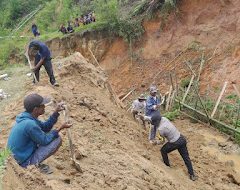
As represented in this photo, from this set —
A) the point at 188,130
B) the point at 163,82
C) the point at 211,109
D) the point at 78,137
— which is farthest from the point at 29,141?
the point at 163,82

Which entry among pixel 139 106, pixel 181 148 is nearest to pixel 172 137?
pixel 181 148

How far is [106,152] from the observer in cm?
807

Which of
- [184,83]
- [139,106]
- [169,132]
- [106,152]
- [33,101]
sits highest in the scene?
[33,101]

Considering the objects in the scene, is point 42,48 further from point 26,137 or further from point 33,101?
point 26,137

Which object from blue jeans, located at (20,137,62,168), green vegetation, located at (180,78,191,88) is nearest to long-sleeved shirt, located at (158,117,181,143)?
blue jeans, located at (20,137,62,168)

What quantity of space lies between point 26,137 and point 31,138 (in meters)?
0.07

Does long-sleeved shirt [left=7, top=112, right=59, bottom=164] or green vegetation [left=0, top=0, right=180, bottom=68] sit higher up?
long-sleeved shirt [left=7, top=112, right=59, bottom=164]

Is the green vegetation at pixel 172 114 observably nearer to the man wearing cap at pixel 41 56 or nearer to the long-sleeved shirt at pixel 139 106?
the long-sleeved shirt at pixel 139 106

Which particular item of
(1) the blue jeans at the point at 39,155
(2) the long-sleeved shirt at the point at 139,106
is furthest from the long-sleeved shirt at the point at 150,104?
(1) the blue jeans at the point at 39,155

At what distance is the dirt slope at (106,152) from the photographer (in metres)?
6.42

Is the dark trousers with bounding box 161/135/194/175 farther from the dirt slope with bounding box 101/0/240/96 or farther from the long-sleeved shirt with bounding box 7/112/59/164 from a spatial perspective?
the dirt slope with bounding box 101/0/240/96

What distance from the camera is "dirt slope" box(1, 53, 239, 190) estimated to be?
253 inches

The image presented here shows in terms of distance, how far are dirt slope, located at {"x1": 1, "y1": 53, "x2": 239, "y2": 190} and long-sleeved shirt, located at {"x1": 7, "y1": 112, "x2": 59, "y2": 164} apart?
0.21 meters

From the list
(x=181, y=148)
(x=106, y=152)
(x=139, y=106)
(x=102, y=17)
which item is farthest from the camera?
(x=102, y=17)
